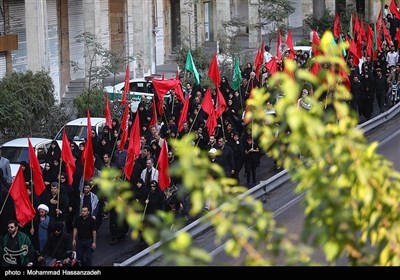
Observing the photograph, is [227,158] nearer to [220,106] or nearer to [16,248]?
[220,106]

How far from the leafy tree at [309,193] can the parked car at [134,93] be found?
2147 centimetres

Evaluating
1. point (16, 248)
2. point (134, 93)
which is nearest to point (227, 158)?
point (16, 248)

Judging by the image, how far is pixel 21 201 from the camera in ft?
61.6

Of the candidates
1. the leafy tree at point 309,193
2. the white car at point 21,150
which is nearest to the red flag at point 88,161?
the white car at point 21,150

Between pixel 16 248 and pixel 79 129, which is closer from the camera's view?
pixel 16 248

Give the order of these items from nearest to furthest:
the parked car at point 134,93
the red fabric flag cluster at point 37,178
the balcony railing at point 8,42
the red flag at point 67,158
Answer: the red fabric flag cluster at point 37,178
the red flag at point 67,158
the parked car at point 134,93
the balcony railing at point 8,42

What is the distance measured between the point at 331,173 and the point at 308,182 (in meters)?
0.18

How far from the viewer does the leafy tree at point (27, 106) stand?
27.9 metres

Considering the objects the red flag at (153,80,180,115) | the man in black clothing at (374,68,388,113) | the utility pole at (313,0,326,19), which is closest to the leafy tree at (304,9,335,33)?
the utility pole at (313,0,326,19)

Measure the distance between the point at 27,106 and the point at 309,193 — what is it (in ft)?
69.8

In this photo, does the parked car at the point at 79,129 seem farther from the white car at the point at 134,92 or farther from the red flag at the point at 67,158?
the red flag at the point at 67,158

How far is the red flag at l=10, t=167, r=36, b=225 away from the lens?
18.6 meters
